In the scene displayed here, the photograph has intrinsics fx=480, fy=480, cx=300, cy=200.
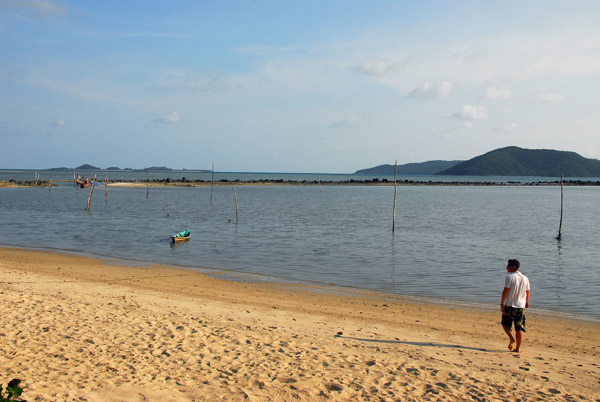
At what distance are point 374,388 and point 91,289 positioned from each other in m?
9.34

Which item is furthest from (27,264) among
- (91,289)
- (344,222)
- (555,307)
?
(344,222)

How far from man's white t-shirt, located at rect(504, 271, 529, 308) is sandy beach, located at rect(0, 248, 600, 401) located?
3.31 ft

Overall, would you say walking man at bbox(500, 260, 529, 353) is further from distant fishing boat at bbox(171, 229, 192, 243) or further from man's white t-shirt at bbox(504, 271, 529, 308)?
distant fishing boat at bbox(171, 229, 192, 243)

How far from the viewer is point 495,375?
757 cm

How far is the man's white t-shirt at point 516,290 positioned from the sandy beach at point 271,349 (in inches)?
39.8

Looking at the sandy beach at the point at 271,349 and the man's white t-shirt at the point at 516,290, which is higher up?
the man's white t-shirt at the point at 516,290

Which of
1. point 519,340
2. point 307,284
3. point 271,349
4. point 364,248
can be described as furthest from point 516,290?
point 364,248

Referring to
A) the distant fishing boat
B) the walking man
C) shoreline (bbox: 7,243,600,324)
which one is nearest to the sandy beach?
shoreline (bbox: 7,243,600,324)

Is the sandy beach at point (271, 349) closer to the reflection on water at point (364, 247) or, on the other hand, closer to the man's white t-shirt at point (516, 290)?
the man's white t-shirt at point (516, 290)

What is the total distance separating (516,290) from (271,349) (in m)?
4.46

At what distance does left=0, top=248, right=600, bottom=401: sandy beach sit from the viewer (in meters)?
6.75

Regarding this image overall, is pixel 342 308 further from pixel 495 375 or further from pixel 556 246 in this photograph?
pixel 556 246

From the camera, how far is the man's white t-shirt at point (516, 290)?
852 centimetres

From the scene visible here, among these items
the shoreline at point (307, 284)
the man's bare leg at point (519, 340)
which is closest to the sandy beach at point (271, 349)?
the man's bare leg at point (519, 340)
